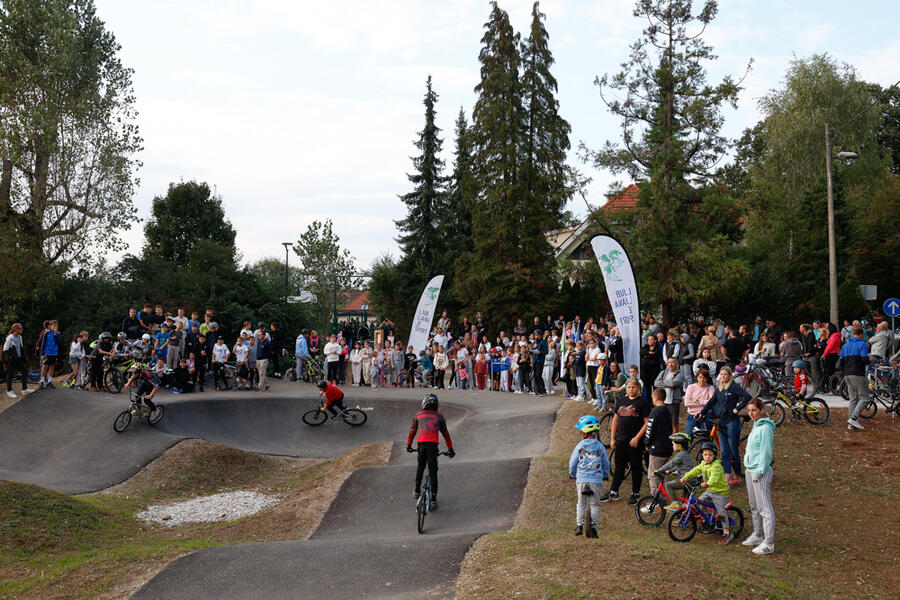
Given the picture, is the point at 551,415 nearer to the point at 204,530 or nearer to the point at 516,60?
the point at 204,530

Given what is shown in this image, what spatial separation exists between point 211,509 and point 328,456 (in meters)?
4.68

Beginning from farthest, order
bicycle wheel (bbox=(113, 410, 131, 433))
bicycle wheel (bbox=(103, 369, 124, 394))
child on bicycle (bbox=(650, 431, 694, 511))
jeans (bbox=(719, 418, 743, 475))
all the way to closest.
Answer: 1. bicycle wheel (bbox=(103, 369, 124, 394))
2. bicycle wheel (bbox=(113, 410, 131, 433))
3. jeans (bbox=(719, 418, 743, 475))
4. child on bicycle (bbox=(650, 431, 694, 511))

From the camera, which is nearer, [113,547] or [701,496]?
[701,496]

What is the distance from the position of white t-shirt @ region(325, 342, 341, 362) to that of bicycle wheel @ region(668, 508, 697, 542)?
53.2 feet

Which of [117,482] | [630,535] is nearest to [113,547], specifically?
[117,482]

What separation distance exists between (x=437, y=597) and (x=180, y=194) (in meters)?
46.8

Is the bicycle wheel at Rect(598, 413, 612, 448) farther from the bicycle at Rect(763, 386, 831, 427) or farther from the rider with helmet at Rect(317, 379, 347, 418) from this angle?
the rider with helmet at Rect(317, 379, 347, 418)

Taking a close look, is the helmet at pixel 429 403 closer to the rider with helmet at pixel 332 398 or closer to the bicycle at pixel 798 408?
the bicycle at pixel 798 408

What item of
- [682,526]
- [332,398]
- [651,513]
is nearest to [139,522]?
[332,398]

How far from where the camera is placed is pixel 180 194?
4903cm

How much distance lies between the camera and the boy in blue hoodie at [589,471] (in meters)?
9.35

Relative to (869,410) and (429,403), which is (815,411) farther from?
(429,403)

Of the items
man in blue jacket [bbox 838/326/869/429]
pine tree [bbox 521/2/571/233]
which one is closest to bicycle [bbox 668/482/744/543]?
man in blue jacket [bbox 838/326/869/429]

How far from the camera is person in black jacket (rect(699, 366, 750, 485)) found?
11422 mm
